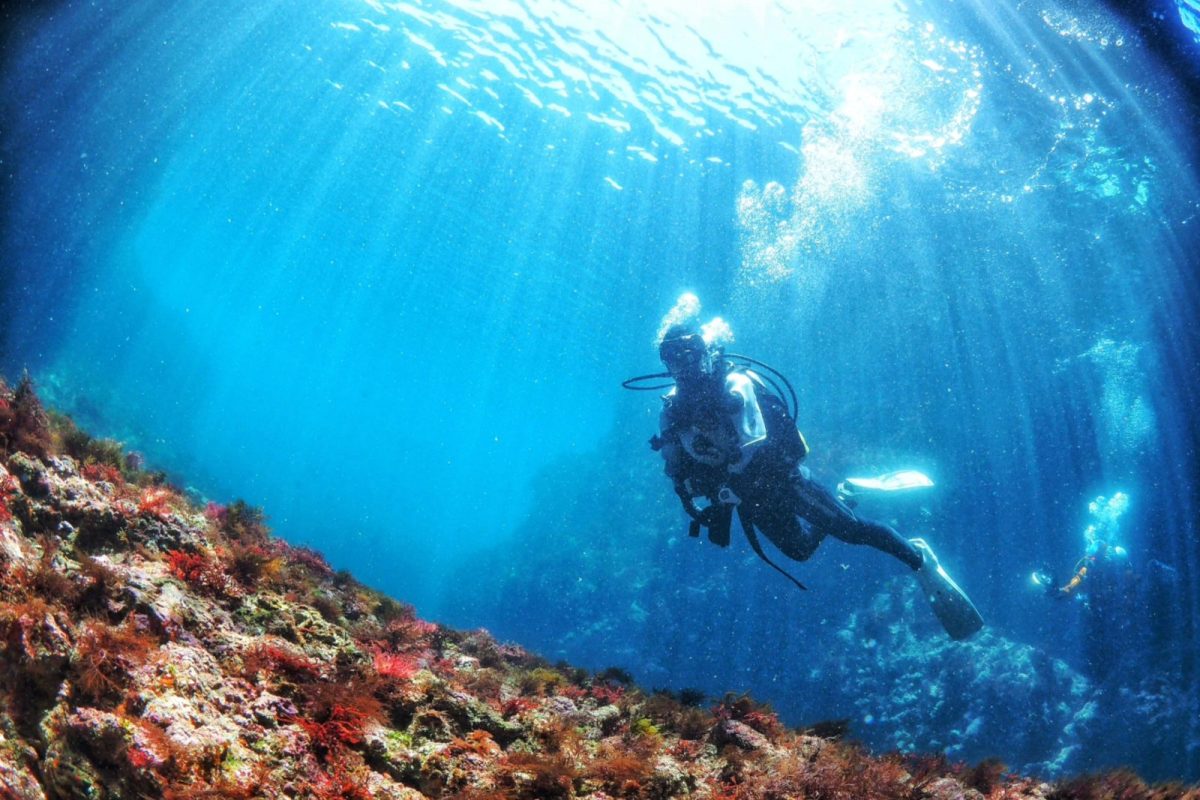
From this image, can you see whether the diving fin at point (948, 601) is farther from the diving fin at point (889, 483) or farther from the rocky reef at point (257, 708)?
the rocky reef at point (257, 708)

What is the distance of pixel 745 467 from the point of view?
6.29 meters

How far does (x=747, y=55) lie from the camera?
54.9 ft

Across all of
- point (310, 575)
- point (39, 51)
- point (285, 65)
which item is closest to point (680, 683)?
point (310, 575)

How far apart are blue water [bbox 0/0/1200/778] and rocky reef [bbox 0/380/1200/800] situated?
992cm

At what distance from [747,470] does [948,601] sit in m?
3.51

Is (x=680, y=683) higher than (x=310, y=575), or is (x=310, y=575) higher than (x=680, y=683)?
(x=310, y=575)

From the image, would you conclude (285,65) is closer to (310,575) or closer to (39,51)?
(39,51)

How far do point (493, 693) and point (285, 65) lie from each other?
27007 millimetres

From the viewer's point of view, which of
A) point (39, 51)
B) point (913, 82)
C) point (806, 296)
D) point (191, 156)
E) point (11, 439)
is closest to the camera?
point (11, 439)

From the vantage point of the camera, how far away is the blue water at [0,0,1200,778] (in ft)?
47.9

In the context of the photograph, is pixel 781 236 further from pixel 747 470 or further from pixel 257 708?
pixel 257 708

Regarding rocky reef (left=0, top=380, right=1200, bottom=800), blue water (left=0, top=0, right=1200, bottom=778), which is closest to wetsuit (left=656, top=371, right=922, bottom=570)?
rocky reef (left=0, top=380, right=1200, bottom=800)

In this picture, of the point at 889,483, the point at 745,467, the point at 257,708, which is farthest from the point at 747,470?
the point at 257,708

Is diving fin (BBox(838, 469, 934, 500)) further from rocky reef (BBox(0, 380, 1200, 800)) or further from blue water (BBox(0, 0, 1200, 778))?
blue water (BBox(0, 0, 1200, 778))
